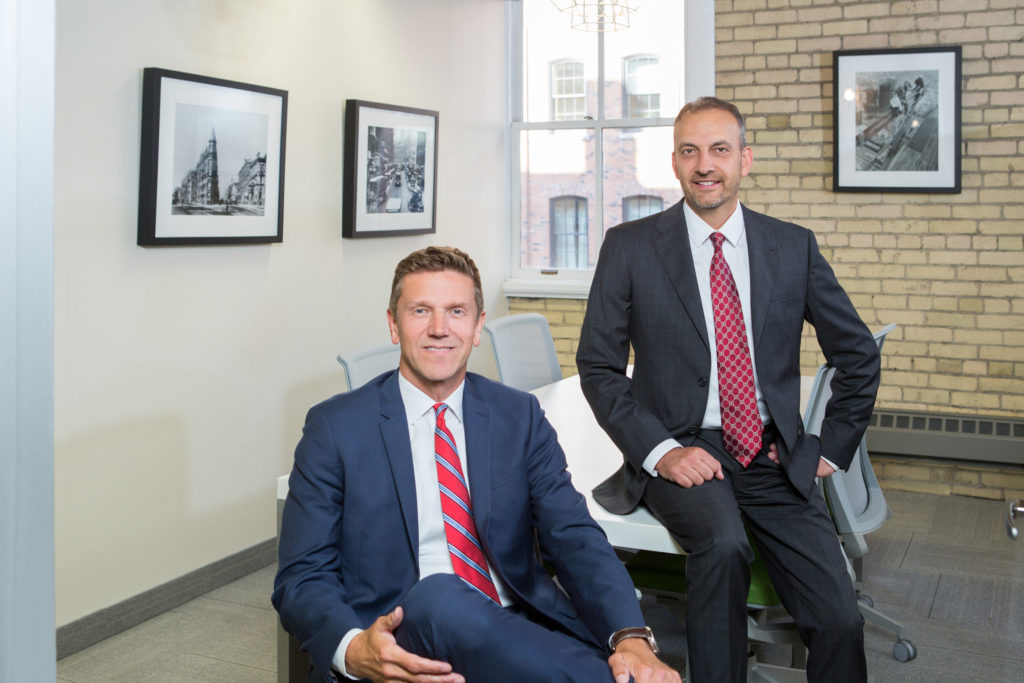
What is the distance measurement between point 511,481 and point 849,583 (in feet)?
2.84

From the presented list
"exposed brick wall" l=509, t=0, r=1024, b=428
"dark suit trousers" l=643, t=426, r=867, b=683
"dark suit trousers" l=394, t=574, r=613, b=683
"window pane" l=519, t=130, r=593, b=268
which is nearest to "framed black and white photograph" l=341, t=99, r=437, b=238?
"window pane" l=519, t=130, r=593, b=268

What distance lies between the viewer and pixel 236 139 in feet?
12.5

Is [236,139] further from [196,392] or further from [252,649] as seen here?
[252,649]

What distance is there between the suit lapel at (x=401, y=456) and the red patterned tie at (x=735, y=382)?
0.88 m

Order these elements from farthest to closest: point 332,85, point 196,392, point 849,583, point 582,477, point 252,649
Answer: point 332,85 → point 196,392 → point 252,649 → point 582,477 → point 849,583

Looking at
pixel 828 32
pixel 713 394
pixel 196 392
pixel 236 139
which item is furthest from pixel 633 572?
pixel 828 32

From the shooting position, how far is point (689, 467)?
2256 millimetres

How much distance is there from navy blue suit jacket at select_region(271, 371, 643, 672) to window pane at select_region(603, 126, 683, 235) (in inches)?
165

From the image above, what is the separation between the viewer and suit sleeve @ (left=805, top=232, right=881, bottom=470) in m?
2.43

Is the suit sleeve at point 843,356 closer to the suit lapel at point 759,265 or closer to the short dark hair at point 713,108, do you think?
the suit lapel at point 759,265

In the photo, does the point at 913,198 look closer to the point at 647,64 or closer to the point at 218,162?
the point at 647,64

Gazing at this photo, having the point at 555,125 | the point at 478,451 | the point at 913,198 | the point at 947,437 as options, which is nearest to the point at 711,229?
the point at 478,451

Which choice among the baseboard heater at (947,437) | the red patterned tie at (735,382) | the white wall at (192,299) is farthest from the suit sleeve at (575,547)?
the baseboard heater at (947,437)

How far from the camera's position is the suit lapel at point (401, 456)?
1.77m
